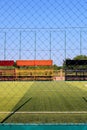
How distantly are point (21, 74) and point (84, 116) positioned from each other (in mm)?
29542

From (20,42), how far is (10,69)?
3109 centimetres

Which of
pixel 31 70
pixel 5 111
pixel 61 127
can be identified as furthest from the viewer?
pixel 31 70

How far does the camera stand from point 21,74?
3997cm

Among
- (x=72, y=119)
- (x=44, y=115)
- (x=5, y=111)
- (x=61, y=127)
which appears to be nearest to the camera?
(x=61, y=127)

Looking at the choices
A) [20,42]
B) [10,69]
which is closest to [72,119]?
[20,42]

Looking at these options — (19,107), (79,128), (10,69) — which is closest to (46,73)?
(10,69)

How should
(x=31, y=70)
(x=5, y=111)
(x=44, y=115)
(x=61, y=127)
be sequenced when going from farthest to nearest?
(x=31, y=70), (x=5, y=111), (x=44, y=115), (x=61, y=127)

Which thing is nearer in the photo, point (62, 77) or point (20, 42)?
point (20, 42)

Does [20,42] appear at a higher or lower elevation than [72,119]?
higher

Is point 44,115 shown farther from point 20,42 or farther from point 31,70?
point 31,70

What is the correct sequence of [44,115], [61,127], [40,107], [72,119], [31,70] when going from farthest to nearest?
[31,70]
[40,107]
[44,115]
[72,119]
[61,127]

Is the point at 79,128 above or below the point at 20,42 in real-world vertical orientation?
below

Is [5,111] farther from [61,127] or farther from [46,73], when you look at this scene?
[46,73]

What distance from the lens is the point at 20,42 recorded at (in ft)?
34.6
